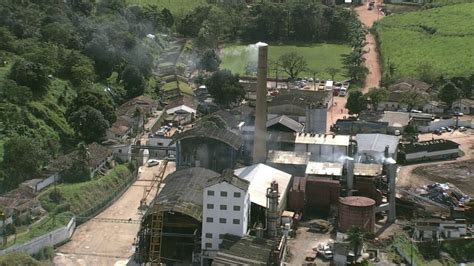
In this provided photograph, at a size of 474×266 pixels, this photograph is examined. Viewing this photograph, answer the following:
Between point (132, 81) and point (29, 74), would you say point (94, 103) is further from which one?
point (132, 81)

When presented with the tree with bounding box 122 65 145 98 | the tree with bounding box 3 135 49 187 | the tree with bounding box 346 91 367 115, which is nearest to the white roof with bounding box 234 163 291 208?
the tree with bounding box 3 135 49 187

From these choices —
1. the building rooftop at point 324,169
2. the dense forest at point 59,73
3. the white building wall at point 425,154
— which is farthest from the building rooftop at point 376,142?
the dense forest at point 59,73

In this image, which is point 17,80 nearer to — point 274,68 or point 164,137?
point 164,137

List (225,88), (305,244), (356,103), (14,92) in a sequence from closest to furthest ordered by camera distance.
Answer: (305,244), (14,92), (356,103), (225,88)

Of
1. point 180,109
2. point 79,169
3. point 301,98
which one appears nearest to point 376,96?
point 301,98

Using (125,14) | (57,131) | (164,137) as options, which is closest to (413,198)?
(164,137)

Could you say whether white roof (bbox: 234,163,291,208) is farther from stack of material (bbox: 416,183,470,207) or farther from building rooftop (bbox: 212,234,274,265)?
stack of material (bbox: 416,183,470,207)
